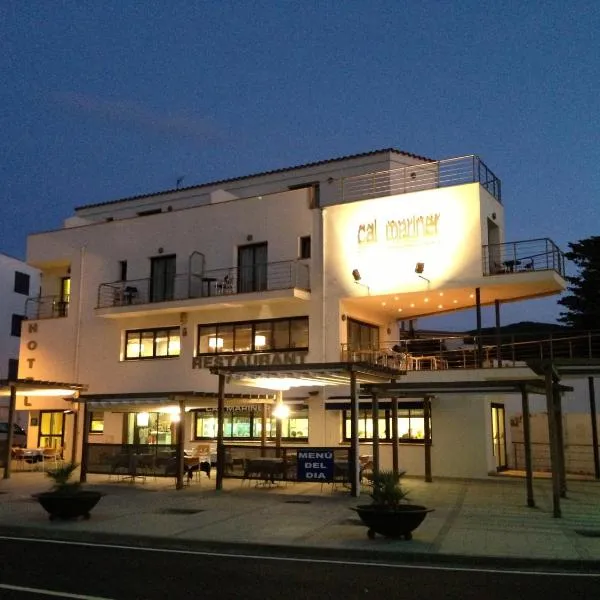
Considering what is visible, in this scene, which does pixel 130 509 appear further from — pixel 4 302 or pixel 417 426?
pixel 4 302

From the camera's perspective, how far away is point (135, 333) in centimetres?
2970

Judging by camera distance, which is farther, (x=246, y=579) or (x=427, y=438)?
(x=427, y=438)

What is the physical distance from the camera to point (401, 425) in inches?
970

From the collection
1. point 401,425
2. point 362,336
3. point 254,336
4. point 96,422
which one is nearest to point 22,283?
point 96,422

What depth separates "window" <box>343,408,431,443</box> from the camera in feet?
79.5

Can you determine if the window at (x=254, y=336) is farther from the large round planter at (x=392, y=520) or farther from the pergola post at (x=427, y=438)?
the large round planter at (x=392, y=520)

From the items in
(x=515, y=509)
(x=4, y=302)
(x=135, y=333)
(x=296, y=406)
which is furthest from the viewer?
(x=4, y=302)

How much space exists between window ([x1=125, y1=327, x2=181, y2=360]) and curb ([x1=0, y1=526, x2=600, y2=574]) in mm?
15589

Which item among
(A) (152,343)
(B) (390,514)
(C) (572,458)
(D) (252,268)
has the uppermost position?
(D) (252,268)

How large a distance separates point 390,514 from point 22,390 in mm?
18752

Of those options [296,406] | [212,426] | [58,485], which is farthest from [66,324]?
[58,485]

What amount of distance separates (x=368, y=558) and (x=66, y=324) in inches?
930

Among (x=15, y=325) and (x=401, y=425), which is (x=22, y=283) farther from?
(x=401, y=425)

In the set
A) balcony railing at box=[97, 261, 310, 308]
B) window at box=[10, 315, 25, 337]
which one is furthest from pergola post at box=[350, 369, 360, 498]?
window at box=[10, 315, 25, 337]
